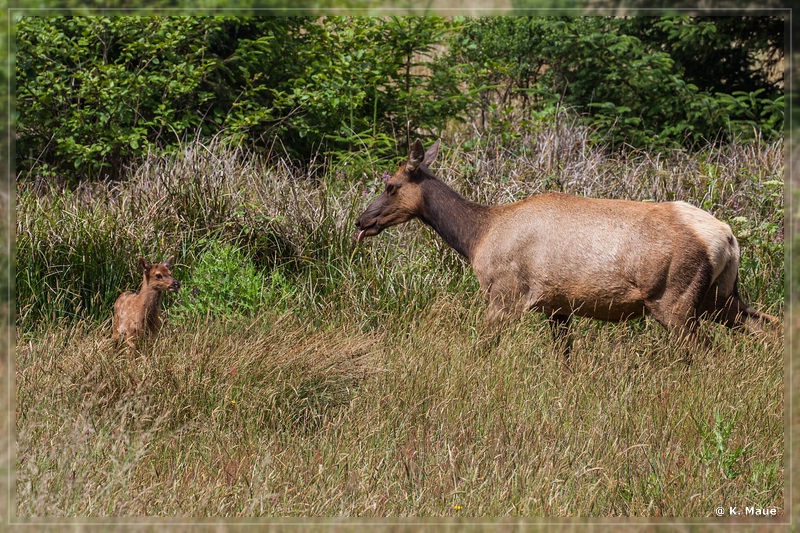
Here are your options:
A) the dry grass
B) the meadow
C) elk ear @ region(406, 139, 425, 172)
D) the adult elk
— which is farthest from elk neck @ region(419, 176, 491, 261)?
the dry grass

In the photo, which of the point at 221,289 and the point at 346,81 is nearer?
the point at 221,289

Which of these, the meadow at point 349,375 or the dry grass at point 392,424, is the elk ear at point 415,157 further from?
the dry grass at point 392,424

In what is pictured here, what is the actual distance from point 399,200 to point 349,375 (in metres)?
1.95

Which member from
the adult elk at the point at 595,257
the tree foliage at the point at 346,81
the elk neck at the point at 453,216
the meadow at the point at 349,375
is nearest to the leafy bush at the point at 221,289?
the meadow at the point at 349,375

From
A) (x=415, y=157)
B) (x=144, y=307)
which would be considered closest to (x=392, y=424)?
(x=144, y=307)

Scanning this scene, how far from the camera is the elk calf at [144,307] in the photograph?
6.19 m

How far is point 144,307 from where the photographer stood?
621 cm

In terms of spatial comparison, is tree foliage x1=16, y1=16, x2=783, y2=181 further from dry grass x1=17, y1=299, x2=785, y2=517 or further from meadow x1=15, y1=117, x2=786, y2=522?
dry grass x1=17, y1=299, x2=785, y2=517

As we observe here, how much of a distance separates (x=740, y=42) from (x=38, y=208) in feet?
28.6

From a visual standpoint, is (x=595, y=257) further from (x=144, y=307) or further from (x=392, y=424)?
(x=144, y=307)

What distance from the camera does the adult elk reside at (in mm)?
6512

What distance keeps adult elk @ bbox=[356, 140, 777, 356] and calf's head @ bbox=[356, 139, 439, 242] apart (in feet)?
0.04

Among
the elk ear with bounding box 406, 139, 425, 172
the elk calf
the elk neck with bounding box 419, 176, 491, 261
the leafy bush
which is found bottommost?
the leafy bush

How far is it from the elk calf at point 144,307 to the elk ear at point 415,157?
215 cm
